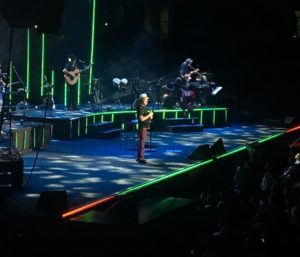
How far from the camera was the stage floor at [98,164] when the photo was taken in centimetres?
1065

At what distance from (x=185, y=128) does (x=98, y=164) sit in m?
6.27

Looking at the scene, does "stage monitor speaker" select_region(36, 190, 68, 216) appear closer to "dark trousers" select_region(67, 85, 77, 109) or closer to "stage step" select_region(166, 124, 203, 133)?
"dark trousers" select_region(67, 85, 77, 109)

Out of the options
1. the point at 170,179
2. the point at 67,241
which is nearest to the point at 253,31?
the point at 170,179

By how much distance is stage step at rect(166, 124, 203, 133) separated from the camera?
18809 millimetres

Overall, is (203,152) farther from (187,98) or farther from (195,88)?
(195,88)

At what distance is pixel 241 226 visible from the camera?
22.7ft

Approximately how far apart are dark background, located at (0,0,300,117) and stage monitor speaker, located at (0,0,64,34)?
503 inches

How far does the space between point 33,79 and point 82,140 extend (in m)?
4.58

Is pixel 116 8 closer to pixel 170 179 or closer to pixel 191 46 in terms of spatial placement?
pixel 191 46

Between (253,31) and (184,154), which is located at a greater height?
(253,31)

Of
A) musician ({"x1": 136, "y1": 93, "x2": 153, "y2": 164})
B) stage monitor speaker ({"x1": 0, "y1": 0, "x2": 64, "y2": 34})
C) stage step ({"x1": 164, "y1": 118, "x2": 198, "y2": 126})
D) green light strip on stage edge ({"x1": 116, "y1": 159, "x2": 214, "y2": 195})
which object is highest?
stage monitor speaker ({"x1": 0, "y1": 0, "x2": 64, "y2": 34})

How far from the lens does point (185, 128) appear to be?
19016 mm

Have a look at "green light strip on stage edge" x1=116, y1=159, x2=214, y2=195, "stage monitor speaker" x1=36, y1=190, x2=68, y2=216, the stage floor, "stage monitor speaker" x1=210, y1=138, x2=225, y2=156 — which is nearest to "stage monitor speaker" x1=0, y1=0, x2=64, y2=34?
"stage monitor speaker" x1=36, y1=190, x2=68, y2=216

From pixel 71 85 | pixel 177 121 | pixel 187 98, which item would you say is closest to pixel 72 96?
pixel 71 85
